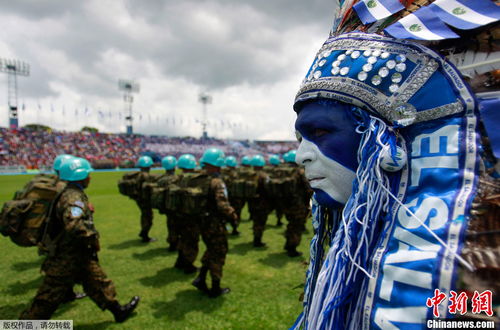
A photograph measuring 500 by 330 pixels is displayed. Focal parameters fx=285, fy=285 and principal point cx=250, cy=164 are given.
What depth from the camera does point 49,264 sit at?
3805 millimetres

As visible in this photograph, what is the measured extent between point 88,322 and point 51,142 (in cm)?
4424

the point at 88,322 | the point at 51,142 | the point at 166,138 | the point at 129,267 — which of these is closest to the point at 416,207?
the point at 88,322

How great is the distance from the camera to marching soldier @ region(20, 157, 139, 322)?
12.1 ft

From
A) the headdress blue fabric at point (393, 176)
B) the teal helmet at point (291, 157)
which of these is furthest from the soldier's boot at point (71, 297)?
the teal helmet at point (291, 157)

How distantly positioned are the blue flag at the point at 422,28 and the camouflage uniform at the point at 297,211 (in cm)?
606

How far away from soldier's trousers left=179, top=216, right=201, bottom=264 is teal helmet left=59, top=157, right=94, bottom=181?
230cm

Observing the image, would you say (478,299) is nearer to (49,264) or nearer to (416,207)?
(416,207)

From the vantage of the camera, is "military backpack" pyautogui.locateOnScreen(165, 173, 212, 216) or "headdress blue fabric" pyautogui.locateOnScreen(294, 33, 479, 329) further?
"military backpack" pyautogui.locateOnScreen(165, 173, 212, 216)

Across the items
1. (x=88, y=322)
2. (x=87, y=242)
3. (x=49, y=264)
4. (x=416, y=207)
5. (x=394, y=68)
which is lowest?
(x=88, y=322)

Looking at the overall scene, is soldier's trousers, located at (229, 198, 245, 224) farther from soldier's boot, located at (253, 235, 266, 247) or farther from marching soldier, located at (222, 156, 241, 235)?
soldier's boot, located at (253, 235, 266, 247)

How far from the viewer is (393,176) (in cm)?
106

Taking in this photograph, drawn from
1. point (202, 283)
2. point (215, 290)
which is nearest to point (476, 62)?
point (215, 290)

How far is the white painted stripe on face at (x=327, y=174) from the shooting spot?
1.20 metres

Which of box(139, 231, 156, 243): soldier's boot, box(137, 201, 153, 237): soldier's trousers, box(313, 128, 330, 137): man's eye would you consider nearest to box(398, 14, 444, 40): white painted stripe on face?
box(313, 128, 330, 137): man's eye
